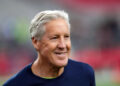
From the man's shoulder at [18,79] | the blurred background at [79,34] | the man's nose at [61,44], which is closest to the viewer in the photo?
the man's nose at [61,44]

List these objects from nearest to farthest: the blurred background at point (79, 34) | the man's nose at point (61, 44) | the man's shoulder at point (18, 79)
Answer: the man's nose at point (61, 44), the man's shoulder at point (18, 79), the blurred background at point (79, 34)

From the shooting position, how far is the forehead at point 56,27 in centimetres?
439

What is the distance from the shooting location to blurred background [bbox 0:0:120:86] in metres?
14.6

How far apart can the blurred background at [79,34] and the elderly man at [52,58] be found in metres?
7.97

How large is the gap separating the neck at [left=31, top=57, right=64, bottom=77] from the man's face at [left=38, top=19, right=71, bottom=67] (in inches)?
5.3

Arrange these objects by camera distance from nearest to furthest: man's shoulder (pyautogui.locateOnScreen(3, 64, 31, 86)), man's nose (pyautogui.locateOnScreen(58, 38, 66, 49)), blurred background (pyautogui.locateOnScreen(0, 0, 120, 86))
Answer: man's nose (pyautogui.locateOnScreen(58, 38, 66, 49)) → man's shoulder (pyautogui.locateOnScreen(3, 64, 31, 86)) → blurred background (pyautogui.locateOnScreen(0, 0, 120, 86))

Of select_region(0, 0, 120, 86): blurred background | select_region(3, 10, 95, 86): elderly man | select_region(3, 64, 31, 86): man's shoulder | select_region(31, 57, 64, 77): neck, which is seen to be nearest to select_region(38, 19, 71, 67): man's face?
select_region(3, 10, 95, 86): elderly man

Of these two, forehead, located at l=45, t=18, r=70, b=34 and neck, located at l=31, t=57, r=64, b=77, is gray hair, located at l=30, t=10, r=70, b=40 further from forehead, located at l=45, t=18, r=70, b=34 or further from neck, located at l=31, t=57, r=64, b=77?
neck, located at l=31, t=57, r=64, b=77

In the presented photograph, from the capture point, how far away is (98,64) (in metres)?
15.0

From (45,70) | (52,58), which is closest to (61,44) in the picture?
(52,58)

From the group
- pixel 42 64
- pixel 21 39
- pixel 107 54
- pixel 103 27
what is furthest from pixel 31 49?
pixel 42 64

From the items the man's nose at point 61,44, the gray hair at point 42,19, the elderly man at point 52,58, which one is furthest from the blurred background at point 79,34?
the man's nose at point 61,44

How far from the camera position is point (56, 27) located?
440 centimetres

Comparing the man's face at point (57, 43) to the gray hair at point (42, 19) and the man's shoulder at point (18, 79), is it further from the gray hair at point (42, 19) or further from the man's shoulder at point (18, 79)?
the man's shoulder at point (18, 79)
